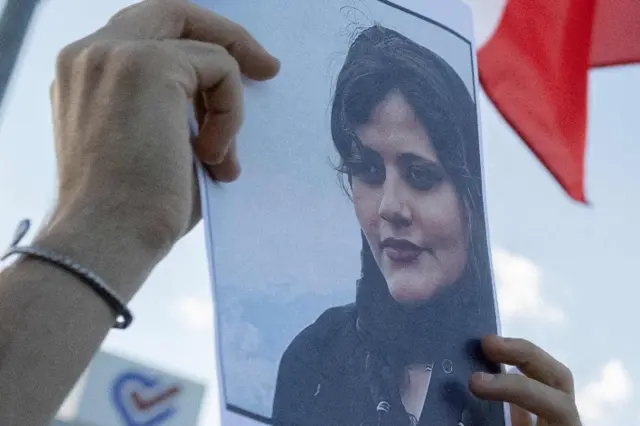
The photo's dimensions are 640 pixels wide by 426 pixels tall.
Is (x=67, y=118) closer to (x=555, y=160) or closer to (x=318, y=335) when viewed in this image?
(x=318, y=335)

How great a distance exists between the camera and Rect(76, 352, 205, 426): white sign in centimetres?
727

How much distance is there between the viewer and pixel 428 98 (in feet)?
2.87

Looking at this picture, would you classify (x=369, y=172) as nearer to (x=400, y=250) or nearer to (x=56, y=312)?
Answer: (x=400, y=250)

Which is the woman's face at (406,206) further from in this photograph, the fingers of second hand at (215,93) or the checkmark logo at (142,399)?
the checkmark logo at (142,399)

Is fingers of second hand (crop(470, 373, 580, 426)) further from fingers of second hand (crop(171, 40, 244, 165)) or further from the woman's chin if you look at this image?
fingers of second hand (crop(171, 40, 244, 165))

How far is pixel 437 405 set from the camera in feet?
2.44

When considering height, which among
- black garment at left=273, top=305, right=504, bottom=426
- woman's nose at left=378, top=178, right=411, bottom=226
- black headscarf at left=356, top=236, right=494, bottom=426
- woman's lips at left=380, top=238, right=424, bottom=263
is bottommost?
black garment at left=273, top=305, right=504, bottom=426

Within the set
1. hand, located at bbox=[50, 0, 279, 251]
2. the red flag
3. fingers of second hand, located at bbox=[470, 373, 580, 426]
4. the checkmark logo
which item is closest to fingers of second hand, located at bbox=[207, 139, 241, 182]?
hand, located at bbox=[50, 0, 279, 251]

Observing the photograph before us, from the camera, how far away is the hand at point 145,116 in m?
0.61

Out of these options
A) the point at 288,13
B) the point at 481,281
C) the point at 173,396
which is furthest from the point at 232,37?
the point at 173,396

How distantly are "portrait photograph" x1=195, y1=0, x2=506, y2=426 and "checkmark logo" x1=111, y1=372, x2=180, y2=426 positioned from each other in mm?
6495

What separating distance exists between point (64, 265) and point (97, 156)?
95 mm

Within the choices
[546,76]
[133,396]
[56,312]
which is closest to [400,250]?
[56,312]

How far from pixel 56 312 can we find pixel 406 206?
355 mm
